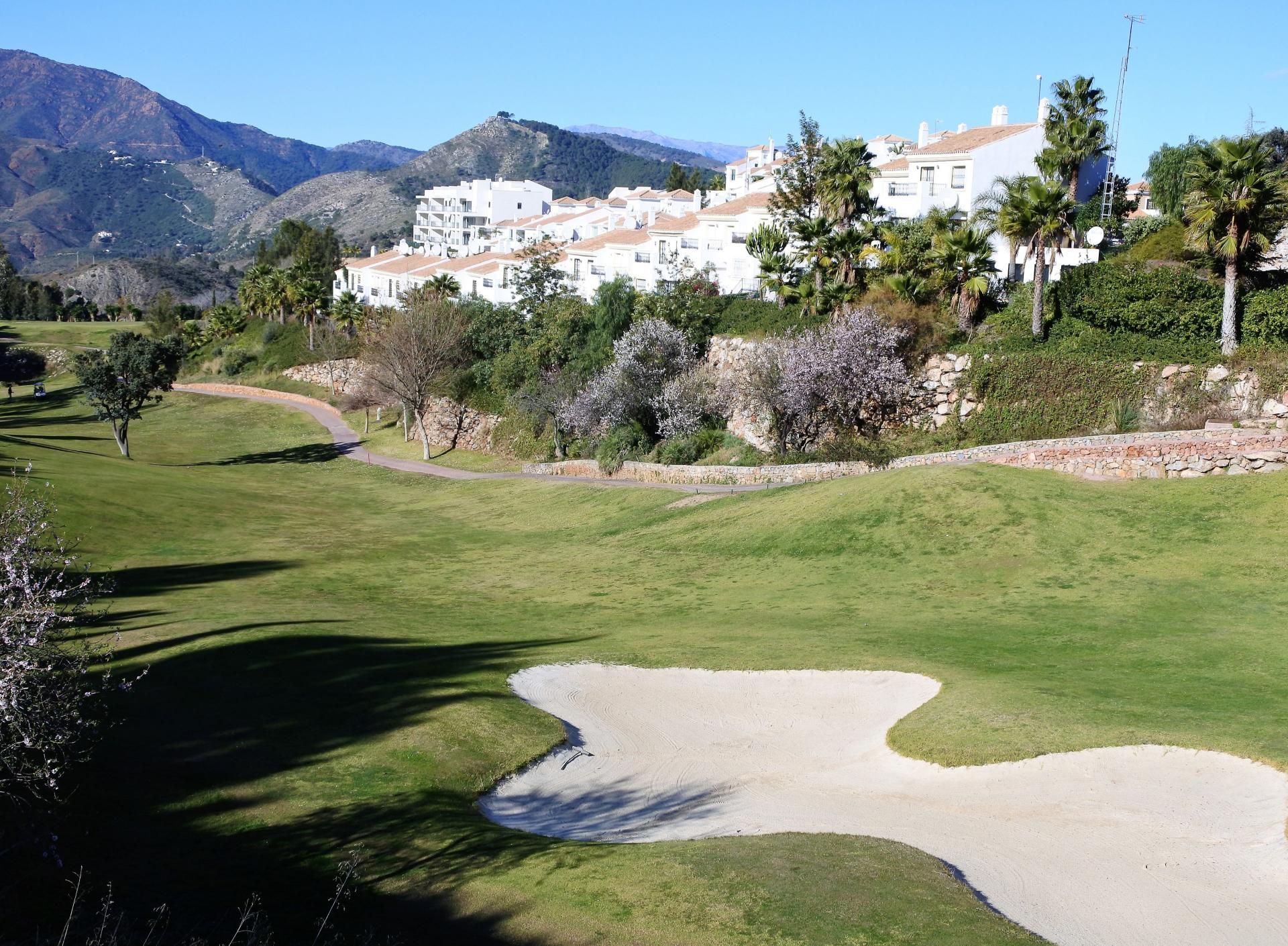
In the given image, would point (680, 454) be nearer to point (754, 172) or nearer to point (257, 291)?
point (754, 172)

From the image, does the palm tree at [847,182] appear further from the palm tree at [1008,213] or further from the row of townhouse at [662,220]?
the palm tree at [1008,213]

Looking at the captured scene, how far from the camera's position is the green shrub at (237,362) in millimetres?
111938

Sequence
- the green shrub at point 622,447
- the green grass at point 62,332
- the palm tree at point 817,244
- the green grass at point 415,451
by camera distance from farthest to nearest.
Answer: the green grass at point 62,332 → the green grass at point 415,451 → the green shrub at point 622,447 → the palm tree at point 817,244

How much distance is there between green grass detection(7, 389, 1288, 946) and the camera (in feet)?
44.6

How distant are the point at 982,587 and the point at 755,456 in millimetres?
25279

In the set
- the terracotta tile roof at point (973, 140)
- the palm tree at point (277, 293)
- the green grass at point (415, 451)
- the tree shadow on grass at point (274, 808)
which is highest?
the terracotta tile roof at point (973, 140)

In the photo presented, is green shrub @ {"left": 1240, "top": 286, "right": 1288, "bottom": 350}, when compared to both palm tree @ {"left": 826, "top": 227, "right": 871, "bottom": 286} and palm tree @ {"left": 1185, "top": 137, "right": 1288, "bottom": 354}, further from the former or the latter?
palm tree @ {"left": 826, "top": 227, "right": 871, "bottom": 286}

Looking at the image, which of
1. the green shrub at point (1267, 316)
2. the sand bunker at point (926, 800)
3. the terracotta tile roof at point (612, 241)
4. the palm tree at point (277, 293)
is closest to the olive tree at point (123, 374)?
the terracotta tile roof at point (612, 241)

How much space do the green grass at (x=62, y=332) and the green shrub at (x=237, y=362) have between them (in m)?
15.7

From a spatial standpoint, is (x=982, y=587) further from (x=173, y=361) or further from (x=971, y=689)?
(x=173, y=361)

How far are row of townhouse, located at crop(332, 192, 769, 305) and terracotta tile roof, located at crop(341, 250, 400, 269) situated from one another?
193 centimetres

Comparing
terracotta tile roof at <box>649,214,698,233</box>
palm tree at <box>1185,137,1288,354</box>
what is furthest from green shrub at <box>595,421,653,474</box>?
palm tree at <box>1185,137,1288,354</box>

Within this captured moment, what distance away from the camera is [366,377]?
81.4 m

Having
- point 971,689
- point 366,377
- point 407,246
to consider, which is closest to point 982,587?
point 971,689
